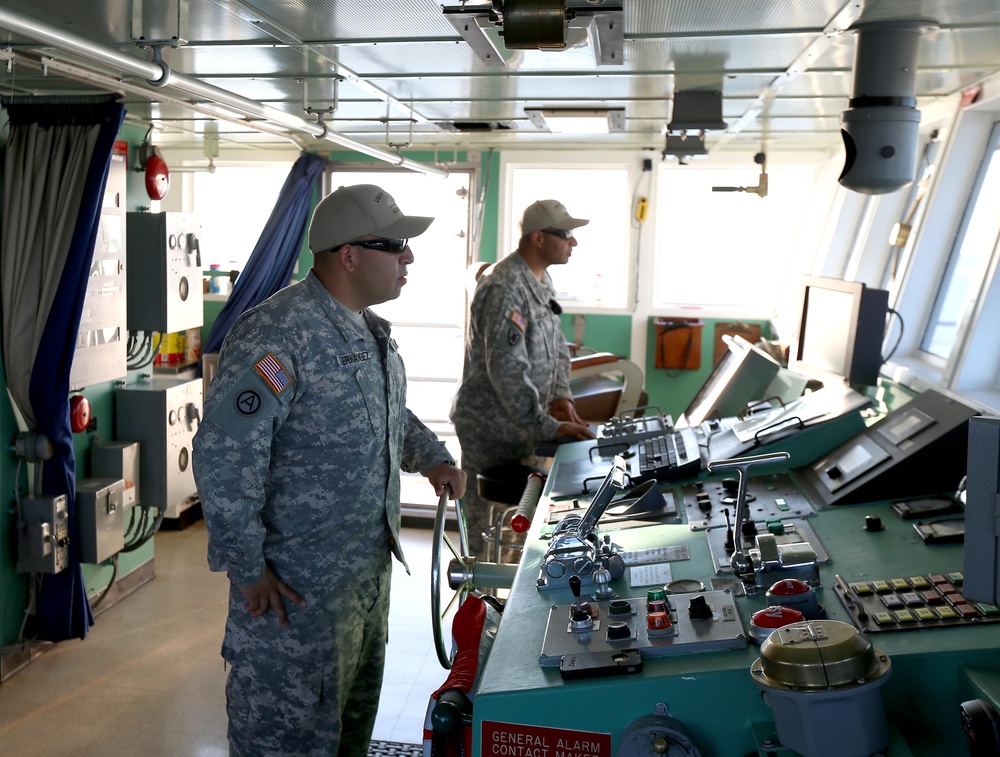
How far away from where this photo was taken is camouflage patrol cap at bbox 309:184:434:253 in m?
2.23

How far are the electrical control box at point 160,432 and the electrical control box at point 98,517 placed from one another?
0.35 metres

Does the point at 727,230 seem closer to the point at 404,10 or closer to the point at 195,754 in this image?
the point at 404,10

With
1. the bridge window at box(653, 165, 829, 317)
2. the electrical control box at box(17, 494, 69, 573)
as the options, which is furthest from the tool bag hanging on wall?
the electrical control box at box(17, 494, 69, 573)

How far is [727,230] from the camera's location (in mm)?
7012

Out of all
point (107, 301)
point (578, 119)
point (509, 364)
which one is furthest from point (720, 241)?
point (107, 301)

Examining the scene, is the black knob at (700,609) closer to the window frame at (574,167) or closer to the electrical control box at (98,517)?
the electrical control box at (98,517)

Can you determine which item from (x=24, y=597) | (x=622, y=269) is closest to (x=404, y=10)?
(x=24, y=597)

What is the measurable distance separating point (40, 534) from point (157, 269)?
137 centimetres

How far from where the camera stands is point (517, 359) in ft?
11.7

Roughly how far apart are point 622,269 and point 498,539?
166 inches

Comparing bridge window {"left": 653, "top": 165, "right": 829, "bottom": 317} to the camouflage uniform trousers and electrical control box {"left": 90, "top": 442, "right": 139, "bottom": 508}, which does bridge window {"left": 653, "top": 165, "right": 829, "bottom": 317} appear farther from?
the camouflage uniform trousers

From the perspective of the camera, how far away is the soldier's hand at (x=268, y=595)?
2.11m

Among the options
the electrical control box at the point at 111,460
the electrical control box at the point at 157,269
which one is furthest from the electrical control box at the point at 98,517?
the electrical control box at the point at 157,269

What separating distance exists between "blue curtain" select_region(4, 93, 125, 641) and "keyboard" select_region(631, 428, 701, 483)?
88.8 inches
